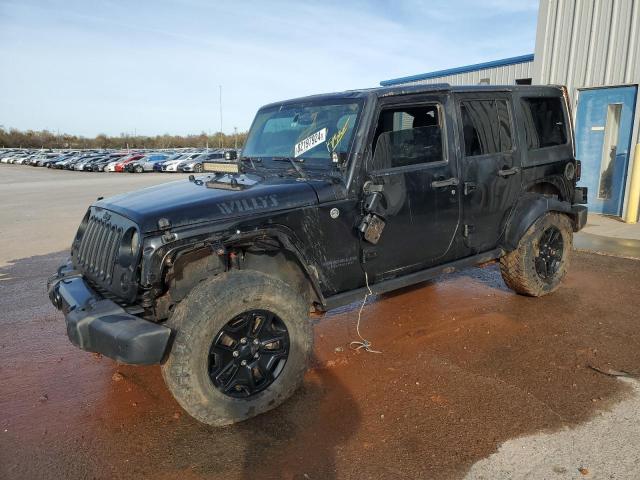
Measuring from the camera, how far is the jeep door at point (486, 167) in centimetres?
420

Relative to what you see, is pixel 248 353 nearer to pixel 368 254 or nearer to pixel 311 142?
pixel 368 254

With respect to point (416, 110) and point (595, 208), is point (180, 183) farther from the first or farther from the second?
point (595, 208)

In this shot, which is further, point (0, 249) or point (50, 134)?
point (50, 134)

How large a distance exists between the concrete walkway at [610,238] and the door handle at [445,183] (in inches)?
173

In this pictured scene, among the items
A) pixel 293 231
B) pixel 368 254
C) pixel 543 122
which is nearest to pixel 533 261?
pixel 543 122

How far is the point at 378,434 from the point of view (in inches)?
116

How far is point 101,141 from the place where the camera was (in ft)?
289

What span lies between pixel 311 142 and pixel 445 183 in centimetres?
111

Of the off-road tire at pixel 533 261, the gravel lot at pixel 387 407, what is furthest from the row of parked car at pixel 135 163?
the gravel lot at pixel 387 407

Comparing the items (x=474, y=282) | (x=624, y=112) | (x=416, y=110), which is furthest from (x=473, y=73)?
(x=416, y=110)

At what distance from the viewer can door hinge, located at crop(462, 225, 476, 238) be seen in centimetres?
427

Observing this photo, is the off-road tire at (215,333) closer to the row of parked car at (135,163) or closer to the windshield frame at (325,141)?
the windshield frame at (325,141)

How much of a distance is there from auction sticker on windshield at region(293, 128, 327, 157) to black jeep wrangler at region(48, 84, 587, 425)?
1 cm

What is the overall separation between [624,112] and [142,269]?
30.9ft
